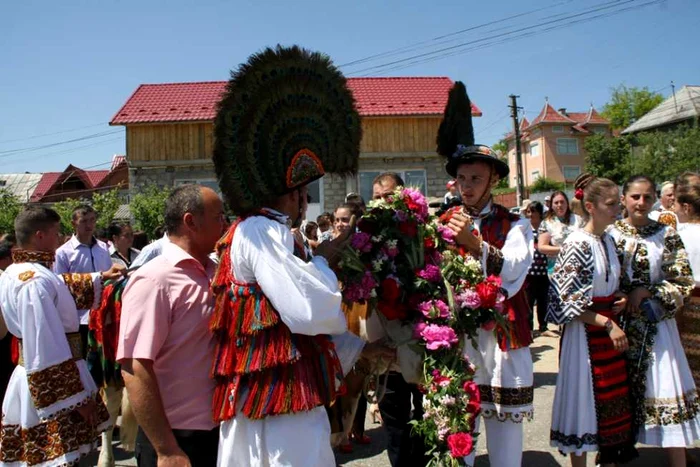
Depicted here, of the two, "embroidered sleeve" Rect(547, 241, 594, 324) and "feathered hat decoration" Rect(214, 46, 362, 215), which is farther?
"embroidered sleeve" Rect(547, 241, 594, 324)

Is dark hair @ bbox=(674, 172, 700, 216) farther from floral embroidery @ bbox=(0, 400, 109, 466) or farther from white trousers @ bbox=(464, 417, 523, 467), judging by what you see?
floral embroidery @ bbox=(0, 400, 109, 466)

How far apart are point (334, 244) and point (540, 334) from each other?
7655mm

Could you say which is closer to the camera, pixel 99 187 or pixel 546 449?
pixel 546 449

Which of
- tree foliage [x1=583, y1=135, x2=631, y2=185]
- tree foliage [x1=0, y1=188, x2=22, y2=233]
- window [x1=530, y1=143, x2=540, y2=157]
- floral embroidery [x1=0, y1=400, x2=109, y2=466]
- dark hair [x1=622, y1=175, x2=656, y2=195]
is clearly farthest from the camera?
window [x1=530, y1=143, x2=540, y2=157]

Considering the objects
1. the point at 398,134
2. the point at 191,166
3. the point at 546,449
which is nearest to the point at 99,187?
the point at 191,166

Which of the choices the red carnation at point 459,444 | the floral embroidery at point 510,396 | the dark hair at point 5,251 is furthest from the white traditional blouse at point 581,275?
the dark hair at point 5,251

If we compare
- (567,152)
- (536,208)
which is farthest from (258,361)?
(567,152)

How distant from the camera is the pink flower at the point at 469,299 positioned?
9.60 feet

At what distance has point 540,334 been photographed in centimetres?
944

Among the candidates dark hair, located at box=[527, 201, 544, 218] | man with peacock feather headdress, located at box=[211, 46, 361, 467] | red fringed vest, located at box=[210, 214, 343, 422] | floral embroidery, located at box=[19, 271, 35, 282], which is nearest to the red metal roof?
dark hair, located at box=[527, 201, 544, 218]

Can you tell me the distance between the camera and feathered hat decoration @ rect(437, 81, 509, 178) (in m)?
3.53

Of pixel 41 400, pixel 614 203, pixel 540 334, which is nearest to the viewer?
pixel 41 400

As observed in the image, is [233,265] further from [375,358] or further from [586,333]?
[586,333]

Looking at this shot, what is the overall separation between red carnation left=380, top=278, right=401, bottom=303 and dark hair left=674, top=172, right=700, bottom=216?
2985 millimetres
